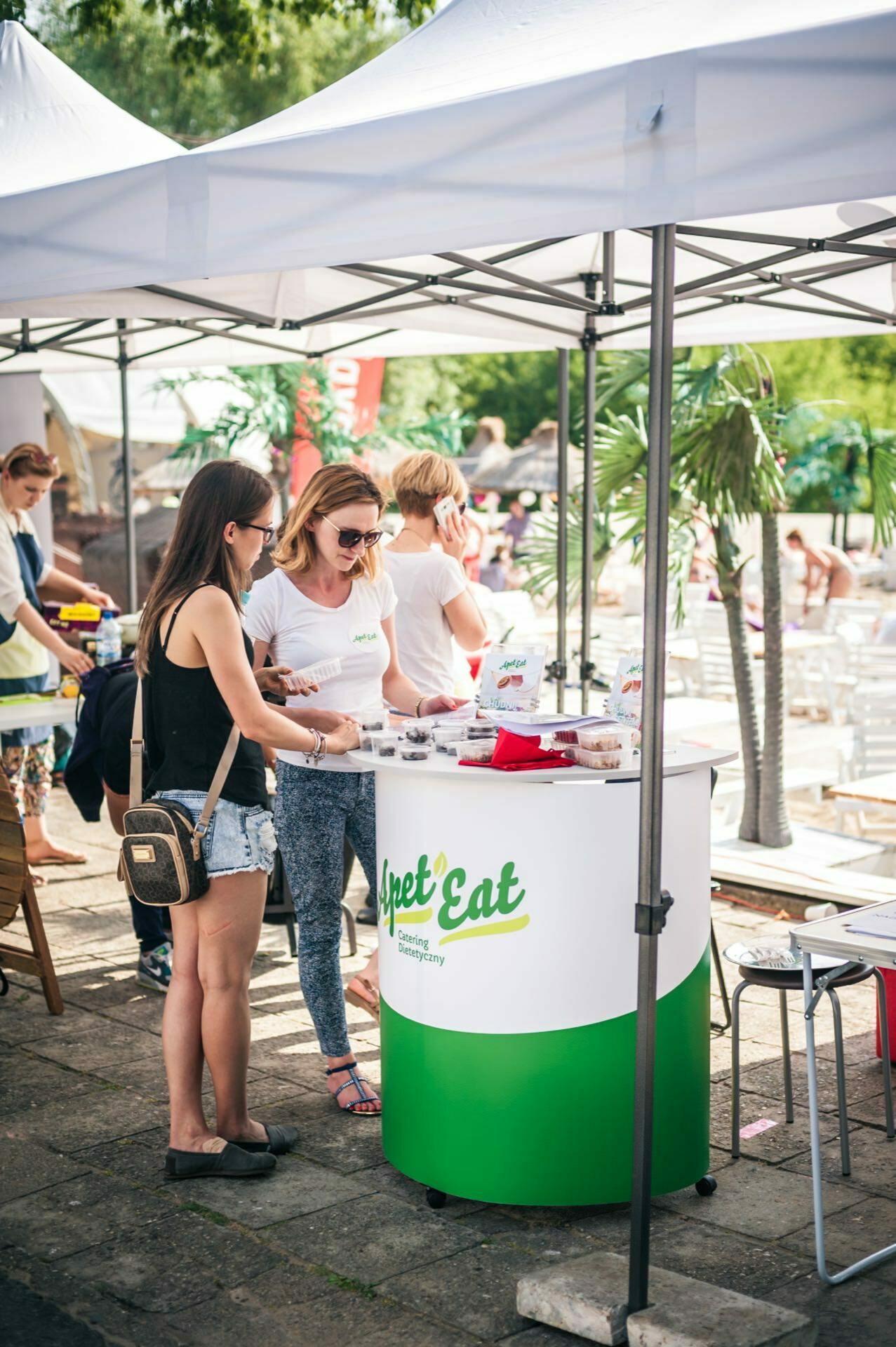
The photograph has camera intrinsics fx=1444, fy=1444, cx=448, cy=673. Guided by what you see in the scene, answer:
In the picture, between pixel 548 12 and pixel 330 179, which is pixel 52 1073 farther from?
pixel 548 12

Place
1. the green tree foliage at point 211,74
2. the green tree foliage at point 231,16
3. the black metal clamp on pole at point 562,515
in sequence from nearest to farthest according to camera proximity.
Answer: the black metal clamp on pole at point 562,515, the green tree foliage at point 231,16, the green tree foliage at point 211,74

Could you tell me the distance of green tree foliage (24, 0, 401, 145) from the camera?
21.8m

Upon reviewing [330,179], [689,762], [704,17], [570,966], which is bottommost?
[570,966]

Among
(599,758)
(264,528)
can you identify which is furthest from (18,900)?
(599,758)

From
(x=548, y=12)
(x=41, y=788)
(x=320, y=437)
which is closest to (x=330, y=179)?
(x=548, y=12)

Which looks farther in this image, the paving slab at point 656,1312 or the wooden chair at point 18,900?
the wooden chair at point 18,900

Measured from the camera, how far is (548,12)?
3.11 metres

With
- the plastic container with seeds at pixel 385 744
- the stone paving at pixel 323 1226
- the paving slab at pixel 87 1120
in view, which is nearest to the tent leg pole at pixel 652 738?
the stone paving at pixel 323 1226

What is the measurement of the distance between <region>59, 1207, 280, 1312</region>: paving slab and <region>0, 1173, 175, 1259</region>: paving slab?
5cm

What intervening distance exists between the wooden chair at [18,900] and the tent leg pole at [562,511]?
232 centimetres

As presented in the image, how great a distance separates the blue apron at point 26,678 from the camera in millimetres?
6246

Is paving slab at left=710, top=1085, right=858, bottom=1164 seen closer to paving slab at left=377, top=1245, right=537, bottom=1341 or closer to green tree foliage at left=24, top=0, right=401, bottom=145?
paving slab at left=377, top=1245, right=537, bottom=1341

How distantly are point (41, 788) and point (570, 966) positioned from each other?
12.7 ft

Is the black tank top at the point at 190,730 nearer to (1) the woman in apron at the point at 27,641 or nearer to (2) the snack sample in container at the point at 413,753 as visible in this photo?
(2) the snack sample in container at the point at 413,753
